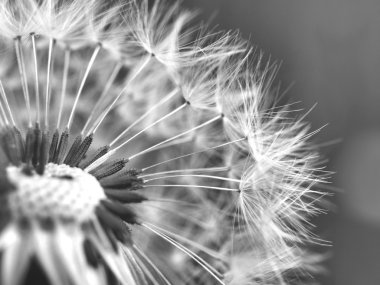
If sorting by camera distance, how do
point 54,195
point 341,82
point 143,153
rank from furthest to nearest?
1. point 341,82
2. point 143,153
3. point 54,195

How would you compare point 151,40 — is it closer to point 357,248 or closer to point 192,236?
point 192,236

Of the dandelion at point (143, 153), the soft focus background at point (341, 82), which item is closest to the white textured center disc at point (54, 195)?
the dandelion at point (143, 153)

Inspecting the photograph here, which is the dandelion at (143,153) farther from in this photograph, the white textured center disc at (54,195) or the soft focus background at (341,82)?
the soft focus background at (341,82)

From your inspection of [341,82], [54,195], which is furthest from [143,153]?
[341,82]

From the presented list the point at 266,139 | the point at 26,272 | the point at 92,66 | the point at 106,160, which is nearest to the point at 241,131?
the point at 266,139

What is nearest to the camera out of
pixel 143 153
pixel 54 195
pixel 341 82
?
pixel 54 195

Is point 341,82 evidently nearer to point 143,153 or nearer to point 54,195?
point 143,153
